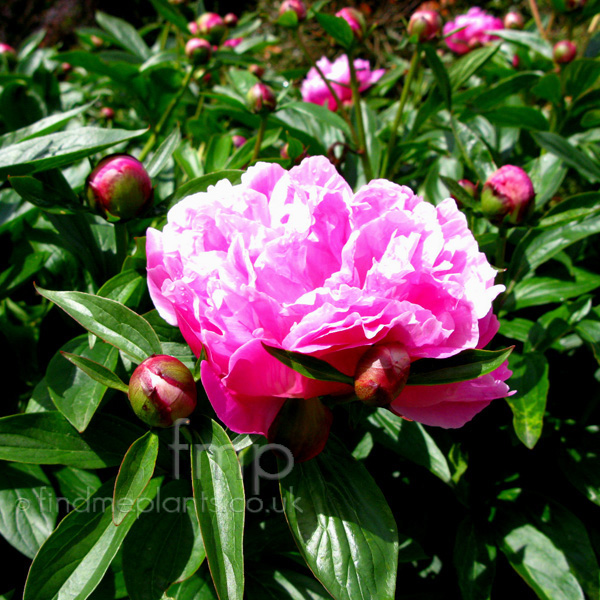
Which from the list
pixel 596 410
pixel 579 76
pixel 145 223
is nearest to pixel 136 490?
pixel 145 223

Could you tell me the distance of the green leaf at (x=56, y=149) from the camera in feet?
2.38

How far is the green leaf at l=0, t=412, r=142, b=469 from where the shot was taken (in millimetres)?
632

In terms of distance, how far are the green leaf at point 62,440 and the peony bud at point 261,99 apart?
2.11ft

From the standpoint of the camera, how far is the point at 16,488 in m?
0.73

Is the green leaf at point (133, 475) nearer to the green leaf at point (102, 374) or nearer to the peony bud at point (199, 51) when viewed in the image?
the green leaf at point (102, 374)

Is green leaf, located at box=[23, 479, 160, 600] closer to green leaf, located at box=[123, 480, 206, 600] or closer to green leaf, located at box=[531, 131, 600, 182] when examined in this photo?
green leaf, located at box=[123, 480, 206, 600]

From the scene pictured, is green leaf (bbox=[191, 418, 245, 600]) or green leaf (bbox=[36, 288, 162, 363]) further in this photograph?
green leaf (bbox=[36, 288, 162, 363])

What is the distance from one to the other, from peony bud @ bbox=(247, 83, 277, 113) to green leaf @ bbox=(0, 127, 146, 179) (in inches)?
13.3

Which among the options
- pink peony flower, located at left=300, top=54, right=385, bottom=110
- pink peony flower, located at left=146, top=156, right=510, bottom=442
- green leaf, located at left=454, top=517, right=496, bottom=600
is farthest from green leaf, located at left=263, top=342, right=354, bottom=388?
pink peony flower, located at left=300, top=54, right=385, bottom=110

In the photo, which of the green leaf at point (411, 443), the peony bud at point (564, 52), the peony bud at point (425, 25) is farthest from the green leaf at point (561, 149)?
the green leaf at point (411, 443)

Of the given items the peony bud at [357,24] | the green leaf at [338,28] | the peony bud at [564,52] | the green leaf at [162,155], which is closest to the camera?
the green leaf at [162,155]

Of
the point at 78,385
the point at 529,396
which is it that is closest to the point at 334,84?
the point at 529,396

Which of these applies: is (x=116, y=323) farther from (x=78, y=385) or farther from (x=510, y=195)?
(x=510, y=195)

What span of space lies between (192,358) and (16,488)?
323 millimetres
